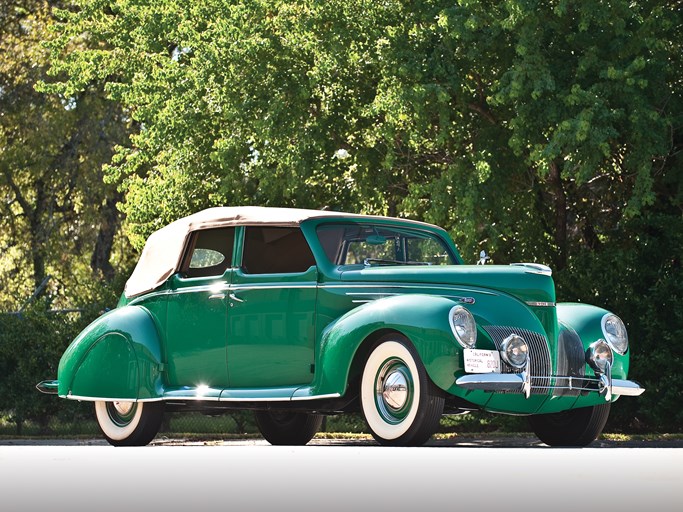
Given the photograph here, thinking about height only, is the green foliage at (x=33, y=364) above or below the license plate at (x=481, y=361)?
below

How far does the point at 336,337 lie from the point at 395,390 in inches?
27.2

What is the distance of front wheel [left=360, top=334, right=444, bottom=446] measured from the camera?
9.55 meters

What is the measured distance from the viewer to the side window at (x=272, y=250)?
11602 millimetres

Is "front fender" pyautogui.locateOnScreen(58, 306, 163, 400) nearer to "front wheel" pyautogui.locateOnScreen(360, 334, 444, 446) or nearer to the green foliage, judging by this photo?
"front wheel" pyautogui.locateOnScreen(360, 334, 444, 446)

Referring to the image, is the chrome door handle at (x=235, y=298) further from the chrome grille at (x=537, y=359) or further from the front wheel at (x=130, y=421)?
the chrome grille at (x=537, y=359)

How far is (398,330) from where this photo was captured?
32.1 feet

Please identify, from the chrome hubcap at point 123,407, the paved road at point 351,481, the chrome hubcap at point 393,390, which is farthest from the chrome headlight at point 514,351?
the chrome hubcap at point 123,407

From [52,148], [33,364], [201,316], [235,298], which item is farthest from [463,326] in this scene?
[52,148]

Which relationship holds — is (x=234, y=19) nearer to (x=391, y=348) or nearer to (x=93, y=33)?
(x=93, y=33)

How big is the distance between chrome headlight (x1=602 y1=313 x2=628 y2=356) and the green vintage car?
0.01m

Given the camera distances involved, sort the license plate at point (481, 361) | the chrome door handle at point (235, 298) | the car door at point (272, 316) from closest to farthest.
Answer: the license plate at point (481, 361), the car door at point (272, 316), the chrome door handle at point (235, 298)

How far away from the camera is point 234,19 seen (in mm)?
22734

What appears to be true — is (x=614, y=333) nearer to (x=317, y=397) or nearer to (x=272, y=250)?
(x=317, y=397)

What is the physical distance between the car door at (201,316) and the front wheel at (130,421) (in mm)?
443
